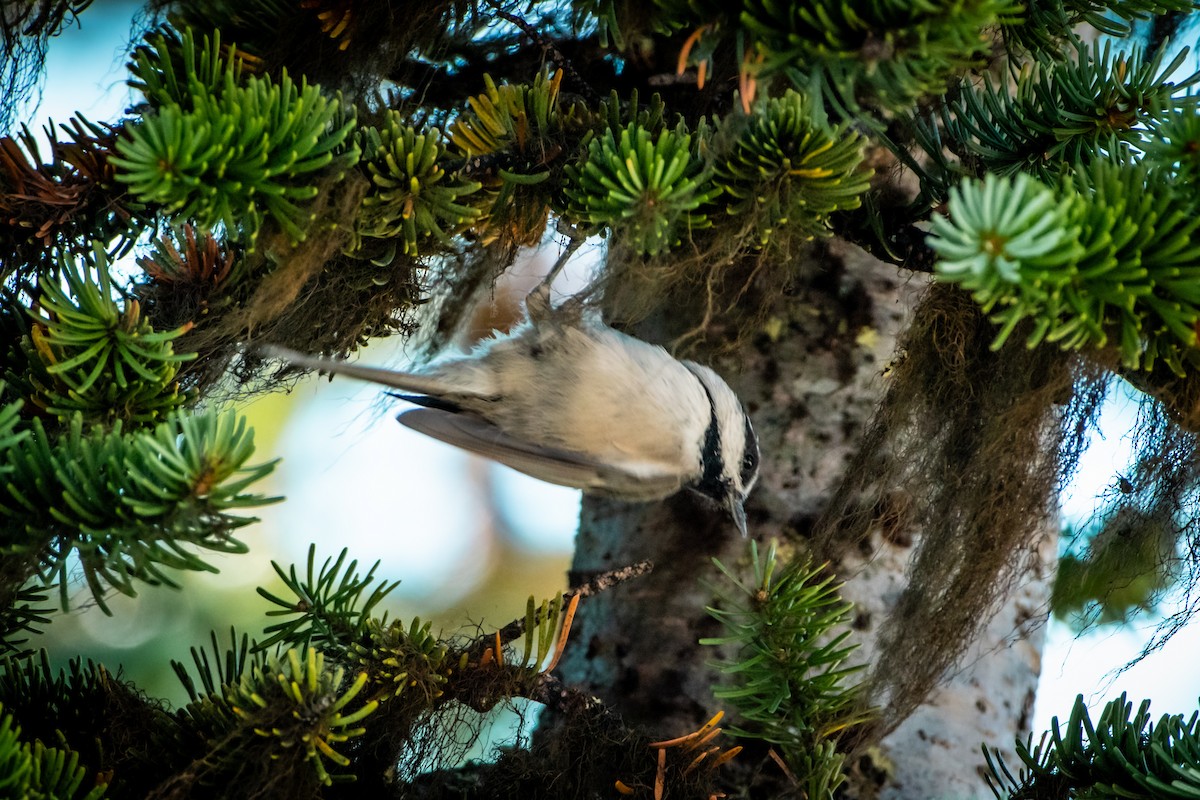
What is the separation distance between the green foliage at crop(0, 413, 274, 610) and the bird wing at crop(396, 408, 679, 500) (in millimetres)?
1360

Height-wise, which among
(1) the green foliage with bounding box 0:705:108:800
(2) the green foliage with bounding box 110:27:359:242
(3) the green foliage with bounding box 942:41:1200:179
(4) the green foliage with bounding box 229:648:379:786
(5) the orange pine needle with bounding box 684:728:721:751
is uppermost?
(3) the green foliage with bounding box 942:41:1200:179

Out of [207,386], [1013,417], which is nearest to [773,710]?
[1013,417]

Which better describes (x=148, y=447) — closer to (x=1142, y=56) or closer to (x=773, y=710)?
(x=773, y=710)

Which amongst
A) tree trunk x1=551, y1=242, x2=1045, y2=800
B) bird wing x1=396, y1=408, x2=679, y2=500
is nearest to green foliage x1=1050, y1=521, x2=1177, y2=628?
tree trunk x1=551, y1=242, x2=1045, y2=800

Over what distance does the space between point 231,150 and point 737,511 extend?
4.66 ft

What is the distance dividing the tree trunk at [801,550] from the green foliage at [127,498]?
1247 millimetres

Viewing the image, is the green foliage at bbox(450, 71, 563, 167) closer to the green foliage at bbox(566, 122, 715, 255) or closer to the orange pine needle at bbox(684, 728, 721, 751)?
the green foliage at bbox(566, 122, 715, 255)

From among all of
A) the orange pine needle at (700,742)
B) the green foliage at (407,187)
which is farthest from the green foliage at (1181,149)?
the orange pine needle at (700,742)

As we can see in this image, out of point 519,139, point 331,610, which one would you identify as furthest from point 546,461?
point 519,139

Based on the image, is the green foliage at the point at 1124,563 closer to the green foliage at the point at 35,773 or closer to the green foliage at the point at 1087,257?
the green foliage at the point at 1087,257

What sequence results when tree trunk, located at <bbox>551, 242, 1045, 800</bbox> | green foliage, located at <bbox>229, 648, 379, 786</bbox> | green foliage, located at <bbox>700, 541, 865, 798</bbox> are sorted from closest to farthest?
green foliage, located at <bbox>229, 648, 379, 786</bbox>
green foliage, located at <bbox>700, 541, 865, 798</bbox>
tree trunk, located at <bbox>551, 242, 1045, 800</bbox>

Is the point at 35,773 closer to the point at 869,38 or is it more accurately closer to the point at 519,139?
the point at 519,139

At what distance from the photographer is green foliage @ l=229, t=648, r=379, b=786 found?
136cm

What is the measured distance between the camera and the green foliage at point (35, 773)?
1.21 meters
